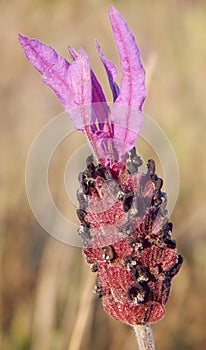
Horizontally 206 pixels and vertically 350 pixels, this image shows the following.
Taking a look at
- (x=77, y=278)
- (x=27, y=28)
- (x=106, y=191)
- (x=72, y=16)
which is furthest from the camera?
(x=72, y=16)

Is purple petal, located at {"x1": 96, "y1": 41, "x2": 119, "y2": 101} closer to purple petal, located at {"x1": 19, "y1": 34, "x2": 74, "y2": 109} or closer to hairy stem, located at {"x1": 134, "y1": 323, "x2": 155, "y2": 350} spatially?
purple petal, located at {"x1": 19, "y1": 34, "x2": 74, "y2": 109}

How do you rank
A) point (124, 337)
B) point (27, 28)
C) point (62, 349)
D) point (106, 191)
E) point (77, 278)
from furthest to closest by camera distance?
point (27, 28) < point (77, 278) < point (124, 337) < point (62, 349) < point (106, 191)

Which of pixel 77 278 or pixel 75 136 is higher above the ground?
pixel 75 136

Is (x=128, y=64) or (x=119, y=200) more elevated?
(x=128, y=64)

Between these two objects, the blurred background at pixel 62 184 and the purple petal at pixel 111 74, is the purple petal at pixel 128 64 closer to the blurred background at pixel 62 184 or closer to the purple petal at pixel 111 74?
the purple petal at pixel 111 74

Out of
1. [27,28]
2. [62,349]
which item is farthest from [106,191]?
[27,28]

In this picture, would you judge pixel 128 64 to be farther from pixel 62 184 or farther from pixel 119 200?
pixel 62 184

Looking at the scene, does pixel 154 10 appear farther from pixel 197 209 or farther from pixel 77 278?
pixel 77 278

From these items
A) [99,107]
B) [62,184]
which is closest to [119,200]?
[99,107]
